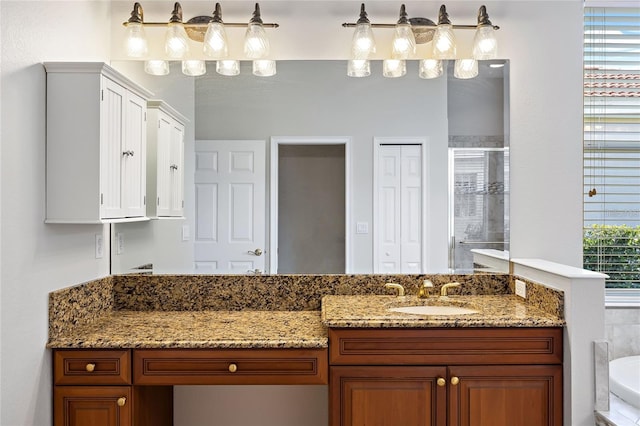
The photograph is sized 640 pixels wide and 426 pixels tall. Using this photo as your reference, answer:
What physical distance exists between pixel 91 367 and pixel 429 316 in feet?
4.42

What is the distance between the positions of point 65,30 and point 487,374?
87.9 inches

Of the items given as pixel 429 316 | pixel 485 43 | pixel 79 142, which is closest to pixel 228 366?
pixel 429 316

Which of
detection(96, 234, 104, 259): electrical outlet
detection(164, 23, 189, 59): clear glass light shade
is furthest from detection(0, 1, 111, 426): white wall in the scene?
detection(164, 23, 189, 59): clear glass light shade

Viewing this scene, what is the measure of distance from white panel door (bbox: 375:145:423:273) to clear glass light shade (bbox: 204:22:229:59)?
3.09ft

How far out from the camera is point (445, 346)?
1901mm

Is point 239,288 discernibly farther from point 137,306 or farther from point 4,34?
point 4,34

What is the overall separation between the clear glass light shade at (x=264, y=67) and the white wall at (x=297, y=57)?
120 mm

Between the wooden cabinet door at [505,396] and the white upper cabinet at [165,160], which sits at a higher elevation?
the white upper cabinet at [165,160]

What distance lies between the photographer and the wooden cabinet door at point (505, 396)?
189cm

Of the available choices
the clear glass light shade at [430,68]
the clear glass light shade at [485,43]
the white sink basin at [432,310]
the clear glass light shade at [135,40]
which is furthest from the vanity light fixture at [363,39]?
the white sink basin at [432,310]

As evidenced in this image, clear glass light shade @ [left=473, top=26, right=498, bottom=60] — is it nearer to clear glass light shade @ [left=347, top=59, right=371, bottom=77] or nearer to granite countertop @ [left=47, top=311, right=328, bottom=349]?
clear glass light shade @ [left=347, top=59, right=371, bottom=77]

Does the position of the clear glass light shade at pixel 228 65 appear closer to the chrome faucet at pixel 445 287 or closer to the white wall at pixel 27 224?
the white wall at pixel 27 224

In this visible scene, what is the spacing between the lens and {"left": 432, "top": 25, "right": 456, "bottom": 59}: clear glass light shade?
2.36 metres

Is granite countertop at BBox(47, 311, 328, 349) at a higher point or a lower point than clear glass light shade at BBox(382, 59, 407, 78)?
lower
